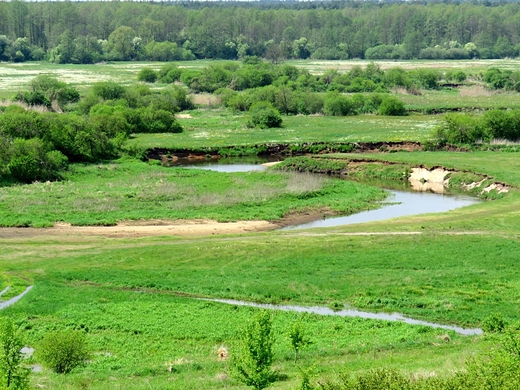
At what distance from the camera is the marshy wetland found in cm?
3044

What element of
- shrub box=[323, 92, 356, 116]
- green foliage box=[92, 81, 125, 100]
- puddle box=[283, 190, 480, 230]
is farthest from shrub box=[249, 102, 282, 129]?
puddle box=[283, 190, 480, 230]

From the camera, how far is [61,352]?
94.4 feet

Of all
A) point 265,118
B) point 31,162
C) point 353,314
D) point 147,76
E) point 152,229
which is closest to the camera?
point 353,314

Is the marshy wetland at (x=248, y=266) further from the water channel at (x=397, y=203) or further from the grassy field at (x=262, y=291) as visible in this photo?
the water channel at (x=397, y=203)

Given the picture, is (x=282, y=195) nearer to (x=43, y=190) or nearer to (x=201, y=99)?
(x=43, y=190)

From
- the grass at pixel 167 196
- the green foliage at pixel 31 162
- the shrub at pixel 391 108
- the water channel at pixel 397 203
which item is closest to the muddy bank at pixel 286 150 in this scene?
the water channel at pixel 397 203

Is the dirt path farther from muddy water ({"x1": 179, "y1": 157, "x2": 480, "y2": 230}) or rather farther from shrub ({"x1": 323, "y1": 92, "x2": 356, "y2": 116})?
shrub ({"x1": 323, "y1": 92, "x2": 356, "y2": 116})

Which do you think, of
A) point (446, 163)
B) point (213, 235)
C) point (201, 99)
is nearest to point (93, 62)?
point (201, 99)

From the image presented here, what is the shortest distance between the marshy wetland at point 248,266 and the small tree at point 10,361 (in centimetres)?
282

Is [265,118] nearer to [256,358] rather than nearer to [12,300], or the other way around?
[12,300]

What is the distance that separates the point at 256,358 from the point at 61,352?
8.08 m

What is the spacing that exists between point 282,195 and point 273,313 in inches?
1020

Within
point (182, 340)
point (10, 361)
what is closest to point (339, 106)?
point (182, 340)

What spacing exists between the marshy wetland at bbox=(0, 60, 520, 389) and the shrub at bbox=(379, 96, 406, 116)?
31.7 meters
